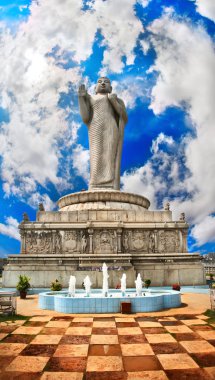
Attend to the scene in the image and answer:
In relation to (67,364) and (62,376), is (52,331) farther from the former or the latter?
(62,376)

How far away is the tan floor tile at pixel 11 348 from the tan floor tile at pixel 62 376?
1.62 meters

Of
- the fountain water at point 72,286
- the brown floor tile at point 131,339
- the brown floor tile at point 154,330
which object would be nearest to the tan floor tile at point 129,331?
the brown floor tile at point 154,330

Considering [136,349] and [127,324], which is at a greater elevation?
[127,324]

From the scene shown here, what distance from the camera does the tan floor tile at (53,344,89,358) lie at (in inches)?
298

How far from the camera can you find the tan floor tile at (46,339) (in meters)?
8.59

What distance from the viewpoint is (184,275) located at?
74.3ft

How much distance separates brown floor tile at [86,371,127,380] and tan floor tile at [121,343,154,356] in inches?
44.8

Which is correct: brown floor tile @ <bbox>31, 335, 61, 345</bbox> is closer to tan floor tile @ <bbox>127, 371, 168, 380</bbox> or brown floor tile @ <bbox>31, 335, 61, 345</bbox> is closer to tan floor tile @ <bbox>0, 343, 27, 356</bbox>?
tan floor tile @ <bbox>0, 343, 27, 356</bbox>

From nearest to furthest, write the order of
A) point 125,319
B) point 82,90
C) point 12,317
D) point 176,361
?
point 176,361, point 125,319, point 12,317, point 82,90

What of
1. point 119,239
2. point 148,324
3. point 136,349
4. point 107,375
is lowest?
point 107,375

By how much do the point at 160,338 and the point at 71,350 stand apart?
7.90 feet

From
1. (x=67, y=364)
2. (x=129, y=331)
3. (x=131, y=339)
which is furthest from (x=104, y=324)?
(x=67, y=364)

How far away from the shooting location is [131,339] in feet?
28.9

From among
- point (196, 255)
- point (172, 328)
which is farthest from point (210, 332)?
point (196, 255)
